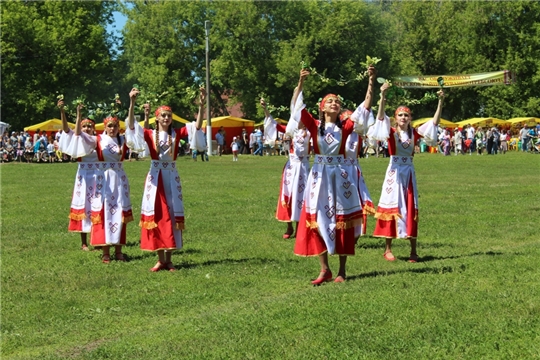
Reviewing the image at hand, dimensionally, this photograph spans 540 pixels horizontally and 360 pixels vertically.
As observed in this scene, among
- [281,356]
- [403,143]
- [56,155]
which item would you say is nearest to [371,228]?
[403,143]

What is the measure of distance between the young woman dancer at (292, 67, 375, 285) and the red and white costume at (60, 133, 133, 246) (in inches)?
140

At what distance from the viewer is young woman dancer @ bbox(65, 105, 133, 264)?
12312 millimetres

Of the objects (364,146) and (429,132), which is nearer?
(429,132)

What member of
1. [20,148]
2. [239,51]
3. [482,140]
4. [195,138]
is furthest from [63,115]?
[239,51]

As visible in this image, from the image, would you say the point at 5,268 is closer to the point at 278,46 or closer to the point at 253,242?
the point at 253,242

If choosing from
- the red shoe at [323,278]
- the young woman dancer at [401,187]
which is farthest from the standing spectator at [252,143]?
the red shoe at [323,278]

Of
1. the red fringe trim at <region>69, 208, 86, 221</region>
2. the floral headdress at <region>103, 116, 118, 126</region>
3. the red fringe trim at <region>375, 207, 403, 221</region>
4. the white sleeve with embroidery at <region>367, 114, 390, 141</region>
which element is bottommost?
the red fringe trim at <region>69, 208, 86, 221</region>

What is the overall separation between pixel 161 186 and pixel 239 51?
5561 cm

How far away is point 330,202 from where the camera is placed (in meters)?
9.80

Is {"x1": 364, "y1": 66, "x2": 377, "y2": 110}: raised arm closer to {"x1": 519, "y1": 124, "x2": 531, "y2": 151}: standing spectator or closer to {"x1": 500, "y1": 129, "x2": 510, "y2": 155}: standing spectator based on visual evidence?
{"x1": 519, "y1": 124, "x2": 531, "y2": 151}: standing spectator

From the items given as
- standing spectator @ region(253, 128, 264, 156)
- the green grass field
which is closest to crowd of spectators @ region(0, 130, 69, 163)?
standing spectator @ region(253, 128, 264, 156)

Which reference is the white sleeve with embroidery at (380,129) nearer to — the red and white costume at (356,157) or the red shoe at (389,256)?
the red and white costume at (356,157)

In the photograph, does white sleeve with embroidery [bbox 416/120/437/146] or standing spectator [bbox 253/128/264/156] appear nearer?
white sleeve with embroidery [bbox 416/120/437/146]

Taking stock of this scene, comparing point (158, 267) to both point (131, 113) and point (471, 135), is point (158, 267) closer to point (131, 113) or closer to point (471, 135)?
point (131, 113)
